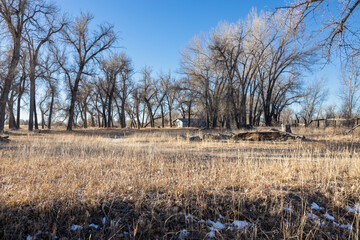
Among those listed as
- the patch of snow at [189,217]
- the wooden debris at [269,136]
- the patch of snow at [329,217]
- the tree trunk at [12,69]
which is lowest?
the patch of snow at [329,217]

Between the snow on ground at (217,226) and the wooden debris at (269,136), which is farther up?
the wooden debris at (269,136)

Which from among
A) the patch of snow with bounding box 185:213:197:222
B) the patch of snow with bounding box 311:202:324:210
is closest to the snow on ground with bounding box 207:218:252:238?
the patch of snow with bounding box 185:213:197:222

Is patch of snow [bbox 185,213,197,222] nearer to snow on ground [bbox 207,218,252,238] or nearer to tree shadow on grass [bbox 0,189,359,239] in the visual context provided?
tree shadow on grass [bbox 0,189,359,239]

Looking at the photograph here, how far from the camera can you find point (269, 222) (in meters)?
3.25

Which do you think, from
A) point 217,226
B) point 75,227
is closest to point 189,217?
point 217,226

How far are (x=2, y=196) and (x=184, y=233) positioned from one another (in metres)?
2.95

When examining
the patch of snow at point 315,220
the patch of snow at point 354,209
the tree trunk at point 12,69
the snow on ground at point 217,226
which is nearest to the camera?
the snow on ground at point 217,226

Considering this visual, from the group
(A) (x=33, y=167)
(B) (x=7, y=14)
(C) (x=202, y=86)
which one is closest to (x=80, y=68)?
(B) (x=7, y=14)

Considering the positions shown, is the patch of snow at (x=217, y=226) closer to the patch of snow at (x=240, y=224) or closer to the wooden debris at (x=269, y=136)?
the patch of snow at (x=240, y=224)

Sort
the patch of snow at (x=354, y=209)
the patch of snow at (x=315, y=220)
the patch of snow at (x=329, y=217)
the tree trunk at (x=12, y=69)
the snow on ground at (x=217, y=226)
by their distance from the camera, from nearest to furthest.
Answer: the snow on ground at (x=217, y=226)
the patch of snow at (x=315, y=220)
the patch of snow at (x=329, y=217)
the patch of snow at (x=354, y=209)
the tree trunk at (x=12, y=69)

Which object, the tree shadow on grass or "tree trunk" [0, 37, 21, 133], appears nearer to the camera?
the tree shadow on grass

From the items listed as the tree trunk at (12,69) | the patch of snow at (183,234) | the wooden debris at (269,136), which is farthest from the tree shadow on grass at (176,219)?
the tree trunk at (12,69)

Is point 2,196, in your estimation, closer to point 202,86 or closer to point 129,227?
point 129,227

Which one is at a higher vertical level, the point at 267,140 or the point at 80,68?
the point at 80,68
